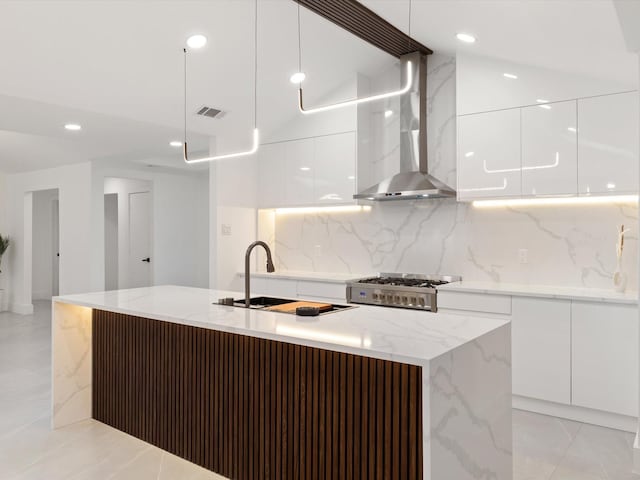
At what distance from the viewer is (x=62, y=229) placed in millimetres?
7621

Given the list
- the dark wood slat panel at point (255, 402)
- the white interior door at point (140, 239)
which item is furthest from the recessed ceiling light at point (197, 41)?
the white interior door at point (140, 239)

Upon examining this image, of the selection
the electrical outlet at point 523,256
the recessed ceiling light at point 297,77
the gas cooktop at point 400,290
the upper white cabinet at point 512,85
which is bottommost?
the gas cooktop at point 400,290

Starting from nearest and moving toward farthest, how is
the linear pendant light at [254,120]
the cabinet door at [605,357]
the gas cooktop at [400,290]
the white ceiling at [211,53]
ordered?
the white ceiling at [211,53], the cabinet door at [605,357], the linear pendant light at [254,120], the gas cooktop at [400,290]

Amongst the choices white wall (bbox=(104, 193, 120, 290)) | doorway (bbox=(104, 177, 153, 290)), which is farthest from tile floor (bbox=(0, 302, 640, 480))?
white wall (bbox=(104, 193, 120, 290))

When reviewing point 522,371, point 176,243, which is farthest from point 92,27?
point 176,243

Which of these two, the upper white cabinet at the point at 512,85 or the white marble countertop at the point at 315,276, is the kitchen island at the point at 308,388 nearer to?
the white marble countertop at the point at 315,276

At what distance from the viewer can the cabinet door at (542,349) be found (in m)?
3.67

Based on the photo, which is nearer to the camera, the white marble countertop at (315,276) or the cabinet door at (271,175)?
the white marble countertop at (315,276)

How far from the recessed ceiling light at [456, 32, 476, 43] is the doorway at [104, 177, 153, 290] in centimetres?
588

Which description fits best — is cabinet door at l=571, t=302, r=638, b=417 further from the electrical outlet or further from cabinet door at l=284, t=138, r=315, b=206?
cabinet door at l=284, t=138, r=315, b=206

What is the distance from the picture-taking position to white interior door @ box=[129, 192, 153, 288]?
8.48 metres

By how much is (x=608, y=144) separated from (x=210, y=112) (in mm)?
3494

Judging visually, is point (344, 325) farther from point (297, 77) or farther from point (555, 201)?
point (297, 77)

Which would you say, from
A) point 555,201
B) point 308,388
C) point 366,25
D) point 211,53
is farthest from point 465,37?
point 308,388
